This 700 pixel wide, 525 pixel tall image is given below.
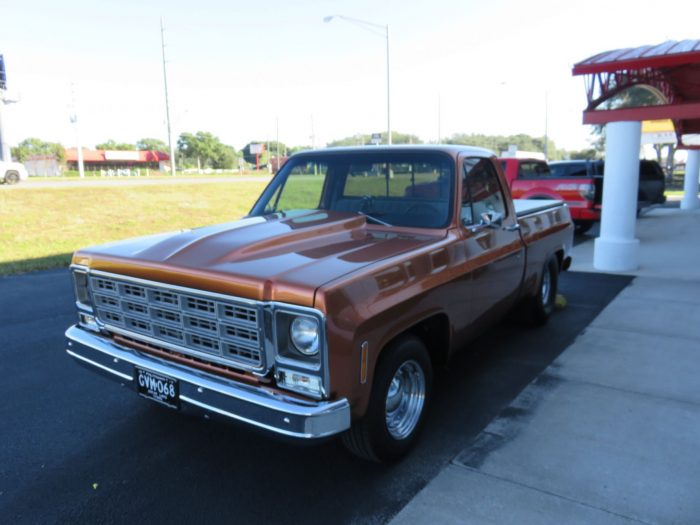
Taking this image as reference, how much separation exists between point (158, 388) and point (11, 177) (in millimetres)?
22885

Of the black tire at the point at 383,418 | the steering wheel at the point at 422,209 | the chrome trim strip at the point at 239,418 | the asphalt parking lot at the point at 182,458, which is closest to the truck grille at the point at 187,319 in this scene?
the chrome trim strip at the point at 239,418

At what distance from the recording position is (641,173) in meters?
15.2

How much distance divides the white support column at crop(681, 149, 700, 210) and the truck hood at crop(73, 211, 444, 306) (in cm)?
1966

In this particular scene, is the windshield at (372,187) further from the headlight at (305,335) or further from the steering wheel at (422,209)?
the headlight at (305,335)

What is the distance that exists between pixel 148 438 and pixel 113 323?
85 centimetres

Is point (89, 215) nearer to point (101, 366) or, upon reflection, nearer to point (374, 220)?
point (101, 366)

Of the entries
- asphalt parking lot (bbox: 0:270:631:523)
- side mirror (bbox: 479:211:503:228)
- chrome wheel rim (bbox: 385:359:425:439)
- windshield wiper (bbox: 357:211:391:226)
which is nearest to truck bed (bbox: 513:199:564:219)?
side mirror (bbox: 479:211:503:228)

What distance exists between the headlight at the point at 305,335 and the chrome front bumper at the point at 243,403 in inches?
9.7

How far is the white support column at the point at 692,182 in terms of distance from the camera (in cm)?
1927

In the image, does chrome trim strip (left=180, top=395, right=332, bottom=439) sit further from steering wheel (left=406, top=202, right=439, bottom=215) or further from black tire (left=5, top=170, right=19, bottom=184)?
black tire (left=5, top=170, right=19, bottom=184)

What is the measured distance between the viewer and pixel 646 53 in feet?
25.2

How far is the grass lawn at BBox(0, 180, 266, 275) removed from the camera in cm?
1118

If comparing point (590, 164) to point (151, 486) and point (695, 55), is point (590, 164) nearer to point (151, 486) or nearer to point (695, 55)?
point (695, 55)

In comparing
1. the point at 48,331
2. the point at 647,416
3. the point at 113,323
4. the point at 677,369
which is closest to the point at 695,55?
the point at 677,369
